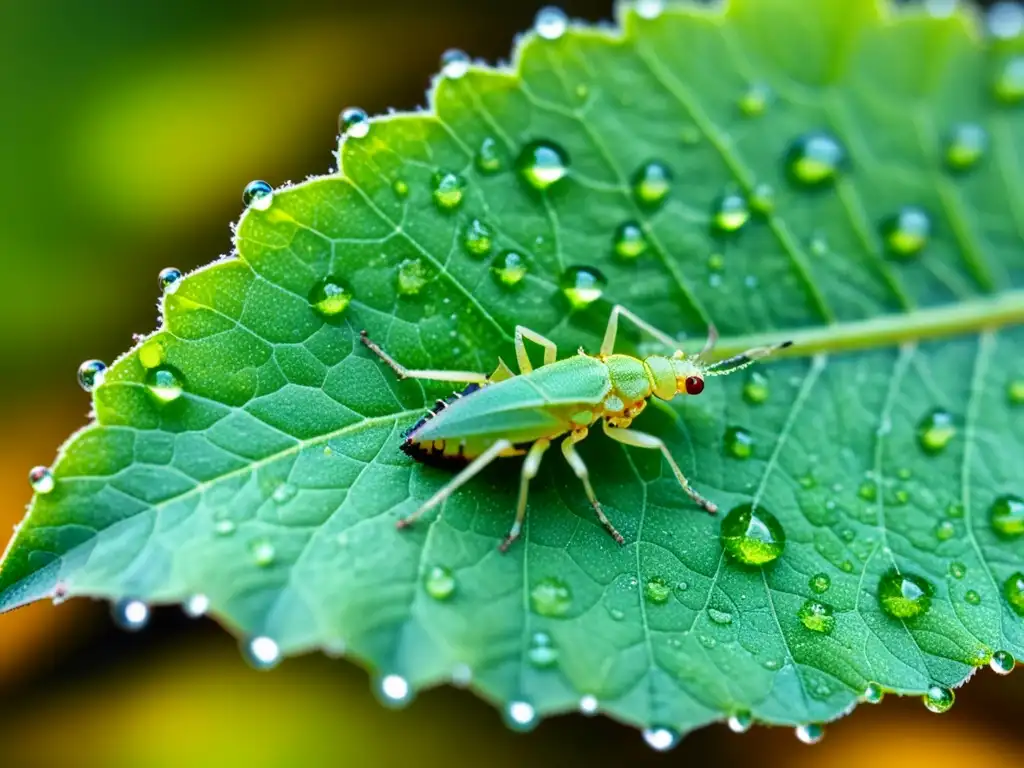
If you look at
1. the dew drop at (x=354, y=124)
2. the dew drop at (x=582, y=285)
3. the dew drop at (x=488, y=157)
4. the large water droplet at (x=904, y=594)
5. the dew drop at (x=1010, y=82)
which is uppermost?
the dew drop at (x=354, y=124)

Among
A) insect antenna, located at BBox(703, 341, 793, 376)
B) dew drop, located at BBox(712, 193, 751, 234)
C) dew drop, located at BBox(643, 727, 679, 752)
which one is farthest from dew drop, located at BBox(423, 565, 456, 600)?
dew drop, located at BBox(712, 193, 751, 234)

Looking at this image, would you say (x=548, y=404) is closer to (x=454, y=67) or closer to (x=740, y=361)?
(x=740, y=361)

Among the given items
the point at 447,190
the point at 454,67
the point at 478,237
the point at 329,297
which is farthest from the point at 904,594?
the point at 454,67

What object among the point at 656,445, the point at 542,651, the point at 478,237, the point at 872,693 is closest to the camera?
the point at 542,651

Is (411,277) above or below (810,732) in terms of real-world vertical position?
above

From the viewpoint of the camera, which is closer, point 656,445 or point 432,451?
point 432,451

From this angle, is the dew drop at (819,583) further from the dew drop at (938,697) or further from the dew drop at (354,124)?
the dew drop at (354,124)

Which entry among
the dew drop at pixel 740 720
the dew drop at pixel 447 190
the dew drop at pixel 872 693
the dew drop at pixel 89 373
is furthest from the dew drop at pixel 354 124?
the dew drop at pixel 872 693
